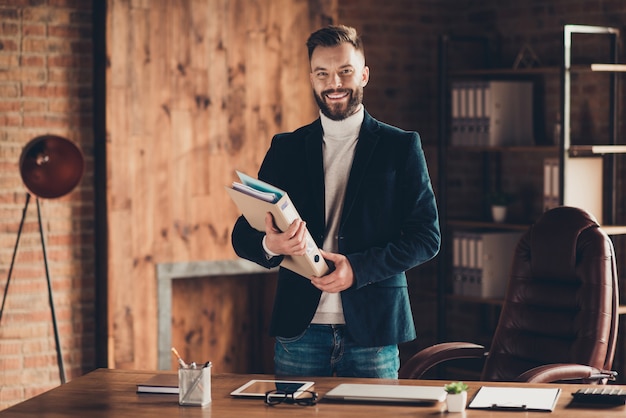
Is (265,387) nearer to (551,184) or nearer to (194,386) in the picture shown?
(194,386)

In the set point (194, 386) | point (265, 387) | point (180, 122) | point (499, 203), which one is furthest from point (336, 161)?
point (499, 203)

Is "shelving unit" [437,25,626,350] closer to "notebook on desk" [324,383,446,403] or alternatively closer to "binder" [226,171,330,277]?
"binder" [226,171,330,277]

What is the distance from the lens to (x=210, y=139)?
5137 millimetres

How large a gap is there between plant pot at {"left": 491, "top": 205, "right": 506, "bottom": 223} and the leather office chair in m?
1.77

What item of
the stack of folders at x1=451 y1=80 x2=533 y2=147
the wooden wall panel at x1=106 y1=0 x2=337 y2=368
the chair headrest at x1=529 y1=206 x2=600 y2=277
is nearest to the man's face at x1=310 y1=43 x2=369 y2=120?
the chair headrest at x1=529 y1=206 x2=600 y2=277

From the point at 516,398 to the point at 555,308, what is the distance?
4.37 feet

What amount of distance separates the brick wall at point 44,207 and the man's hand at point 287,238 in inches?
92.6

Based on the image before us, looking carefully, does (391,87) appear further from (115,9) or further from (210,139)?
(115,9)

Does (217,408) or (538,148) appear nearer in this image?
(217,408)

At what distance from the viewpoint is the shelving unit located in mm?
5090

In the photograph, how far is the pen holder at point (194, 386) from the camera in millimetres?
2633

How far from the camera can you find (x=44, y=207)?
500cm

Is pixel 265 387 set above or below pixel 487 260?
below

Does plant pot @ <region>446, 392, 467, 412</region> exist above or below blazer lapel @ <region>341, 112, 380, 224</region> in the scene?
below
